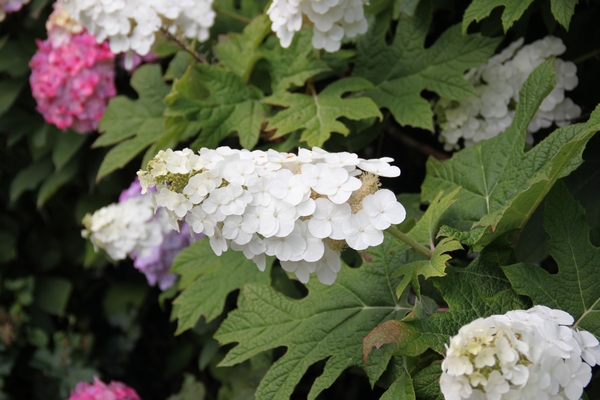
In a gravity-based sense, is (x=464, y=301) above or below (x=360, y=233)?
below

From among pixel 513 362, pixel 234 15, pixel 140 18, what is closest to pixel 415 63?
pixel 234 15

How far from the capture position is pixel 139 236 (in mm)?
1922

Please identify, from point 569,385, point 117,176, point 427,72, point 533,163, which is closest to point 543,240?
point 533,163

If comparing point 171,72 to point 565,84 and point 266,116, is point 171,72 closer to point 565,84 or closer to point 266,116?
point 266,116

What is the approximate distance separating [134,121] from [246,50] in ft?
1.70

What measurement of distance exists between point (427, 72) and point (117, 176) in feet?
4.98

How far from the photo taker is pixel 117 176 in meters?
2.52

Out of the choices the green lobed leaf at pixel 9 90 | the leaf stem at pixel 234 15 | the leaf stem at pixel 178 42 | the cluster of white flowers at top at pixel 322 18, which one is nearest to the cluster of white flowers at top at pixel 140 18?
the leaf stem at pixel 178 42

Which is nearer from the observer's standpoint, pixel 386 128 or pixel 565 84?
pixel 565 84

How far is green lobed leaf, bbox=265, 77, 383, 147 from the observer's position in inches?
57.2

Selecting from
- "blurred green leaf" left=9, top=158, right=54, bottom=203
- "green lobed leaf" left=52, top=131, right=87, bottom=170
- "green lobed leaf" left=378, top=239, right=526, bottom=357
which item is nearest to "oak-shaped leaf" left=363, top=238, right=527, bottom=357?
"green lobed leaf" left=378, top=239, right=526, bottom=357

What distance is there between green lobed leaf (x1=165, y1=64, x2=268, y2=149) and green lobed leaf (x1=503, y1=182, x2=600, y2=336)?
2.57 feet

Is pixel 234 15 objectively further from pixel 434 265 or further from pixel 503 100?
pixel 434 265

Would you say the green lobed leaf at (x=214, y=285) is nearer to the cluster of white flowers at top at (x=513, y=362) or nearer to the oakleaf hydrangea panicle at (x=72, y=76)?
the cluster of white flowers at top at (x=513, y=362)
